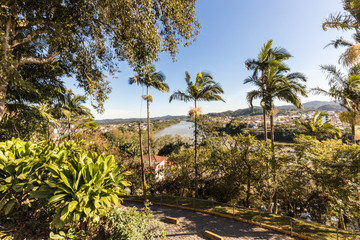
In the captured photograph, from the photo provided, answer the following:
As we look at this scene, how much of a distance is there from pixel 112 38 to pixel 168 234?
7879mm

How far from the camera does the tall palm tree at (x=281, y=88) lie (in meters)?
6.76

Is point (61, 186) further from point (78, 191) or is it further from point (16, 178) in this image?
point (16, 178)

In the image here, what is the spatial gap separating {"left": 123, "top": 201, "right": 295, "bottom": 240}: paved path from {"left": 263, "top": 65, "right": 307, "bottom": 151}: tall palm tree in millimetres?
3505

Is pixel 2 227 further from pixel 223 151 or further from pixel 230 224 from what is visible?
pixel 223 151

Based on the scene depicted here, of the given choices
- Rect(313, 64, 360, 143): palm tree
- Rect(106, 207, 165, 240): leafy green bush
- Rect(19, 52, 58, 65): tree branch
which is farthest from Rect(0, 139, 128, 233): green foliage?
Rect(313, 64, 360, 143): palm tree

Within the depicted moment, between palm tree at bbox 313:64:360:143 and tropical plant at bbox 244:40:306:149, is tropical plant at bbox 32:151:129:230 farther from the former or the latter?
palm tree at bbox 313:64:360:143

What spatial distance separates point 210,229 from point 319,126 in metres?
9.42

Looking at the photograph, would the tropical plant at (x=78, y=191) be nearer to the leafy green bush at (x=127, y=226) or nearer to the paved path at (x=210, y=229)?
the leafy green bush at (x=127, y=226)

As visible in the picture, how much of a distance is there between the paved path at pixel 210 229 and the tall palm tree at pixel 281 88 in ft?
11.5

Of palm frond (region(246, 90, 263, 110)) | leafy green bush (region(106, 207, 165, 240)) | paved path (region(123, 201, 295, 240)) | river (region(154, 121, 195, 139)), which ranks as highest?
palm frond (region(246, 90, 263, 110))

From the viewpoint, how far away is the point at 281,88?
22.7 ft

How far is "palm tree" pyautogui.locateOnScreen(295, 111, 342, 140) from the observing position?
894 cm

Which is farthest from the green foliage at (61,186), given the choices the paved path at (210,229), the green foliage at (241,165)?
the green foliage at (241,165)

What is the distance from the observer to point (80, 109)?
48.7ft
